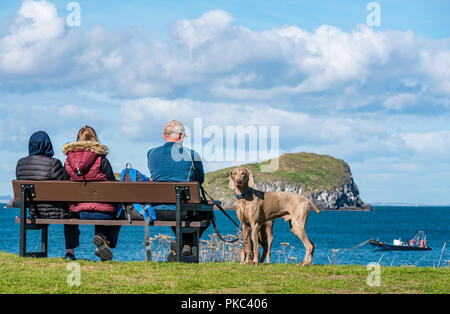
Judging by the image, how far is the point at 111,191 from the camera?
31.0ft

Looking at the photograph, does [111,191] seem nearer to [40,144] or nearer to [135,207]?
[135,207]

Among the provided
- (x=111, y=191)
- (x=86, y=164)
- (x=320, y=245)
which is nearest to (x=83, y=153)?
(x=86, y=164)

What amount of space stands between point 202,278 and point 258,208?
6.59 ft

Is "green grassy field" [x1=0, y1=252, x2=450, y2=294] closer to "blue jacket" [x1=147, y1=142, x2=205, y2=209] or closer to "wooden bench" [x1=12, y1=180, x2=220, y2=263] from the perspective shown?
"wooden bench" [x1=12, y1=180, x2=220, y2=263]

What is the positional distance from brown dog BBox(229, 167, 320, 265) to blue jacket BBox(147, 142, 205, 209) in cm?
62

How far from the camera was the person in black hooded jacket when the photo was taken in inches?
385

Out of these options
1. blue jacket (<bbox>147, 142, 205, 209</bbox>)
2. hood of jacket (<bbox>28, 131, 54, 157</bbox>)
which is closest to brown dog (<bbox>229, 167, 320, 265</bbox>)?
blue jacket (<bbox>147, 142, 205, 209</bbox>)

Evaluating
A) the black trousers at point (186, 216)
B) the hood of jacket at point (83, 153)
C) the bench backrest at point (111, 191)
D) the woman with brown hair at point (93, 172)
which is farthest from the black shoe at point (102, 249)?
the hood of jacket at point (83, 153)
